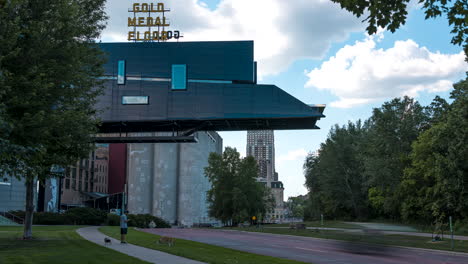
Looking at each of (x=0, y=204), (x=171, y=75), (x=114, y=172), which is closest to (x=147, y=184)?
Answer: (x=114, y=172)

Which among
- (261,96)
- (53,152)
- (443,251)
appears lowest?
(443,251)

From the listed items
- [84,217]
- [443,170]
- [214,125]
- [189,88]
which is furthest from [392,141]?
[84,217]

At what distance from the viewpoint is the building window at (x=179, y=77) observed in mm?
45219

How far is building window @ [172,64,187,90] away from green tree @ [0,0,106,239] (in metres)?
24.1

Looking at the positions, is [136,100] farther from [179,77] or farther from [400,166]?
[400,166]

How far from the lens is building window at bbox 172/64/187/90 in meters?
45.2

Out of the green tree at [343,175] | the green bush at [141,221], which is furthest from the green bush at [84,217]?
the green tree at [343,175]

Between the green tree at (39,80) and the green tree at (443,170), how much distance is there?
27.4 metres

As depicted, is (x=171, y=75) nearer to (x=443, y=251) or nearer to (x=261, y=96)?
(x=261, y=96)

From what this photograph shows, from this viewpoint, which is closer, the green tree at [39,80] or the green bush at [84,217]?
the green tree at [39,80]

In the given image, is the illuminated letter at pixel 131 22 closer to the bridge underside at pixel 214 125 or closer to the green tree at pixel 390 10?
the bridge underside at pixel 214 125

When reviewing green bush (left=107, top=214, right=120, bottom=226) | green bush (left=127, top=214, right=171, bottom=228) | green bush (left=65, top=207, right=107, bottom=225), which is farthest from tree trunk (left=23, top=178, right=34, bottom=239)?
green bush (left=127, top=214, right=171, bottom=228)

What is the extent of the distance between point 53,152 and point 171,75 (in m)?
25.8

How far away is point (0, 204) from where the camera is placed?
64.2m
